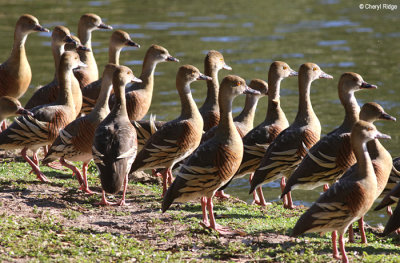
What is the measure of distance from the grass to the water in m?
5.91

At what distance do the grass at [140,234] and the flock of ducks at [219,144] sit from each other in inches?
11.1

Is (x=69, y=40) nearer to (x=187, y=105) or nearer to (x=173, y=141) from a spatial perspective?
(x=187, y=105)

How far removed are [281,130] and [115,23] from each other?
17.1 metres

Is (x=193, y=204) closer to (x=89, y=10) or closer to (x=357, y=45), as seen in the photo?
(x=357, y=45)

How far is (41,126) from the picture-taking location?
10.4 m

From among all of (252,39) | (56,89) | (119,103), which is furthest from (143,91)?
(252,39)

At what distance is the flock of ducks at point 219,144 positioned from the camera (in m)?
7.87

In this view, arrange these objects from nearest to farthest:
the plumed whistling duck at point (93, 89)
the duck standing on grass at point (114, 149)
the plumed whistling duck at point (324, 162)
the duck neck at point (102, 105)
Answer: the duck standing on grass at point (114, 149) < the plumed whistling duck at point (324, 162) < the duck neck at point (102, 105) < the plumed whistling duck at point (93, 89)

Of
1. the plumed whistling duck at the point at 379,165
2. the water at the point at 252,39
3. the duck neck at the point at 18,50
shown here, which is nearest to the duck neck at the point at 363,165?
the plumed whistling duck at the point at 379,165

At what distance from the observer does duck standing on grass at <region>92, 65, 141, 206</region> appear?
29.5 ft

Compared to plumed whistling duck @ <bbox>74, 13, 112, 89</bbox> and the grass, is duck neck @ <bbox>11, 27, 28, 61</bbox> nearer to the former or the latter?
plumed whistling duck @ <bbox>74, 13, 112, 89</bbox>

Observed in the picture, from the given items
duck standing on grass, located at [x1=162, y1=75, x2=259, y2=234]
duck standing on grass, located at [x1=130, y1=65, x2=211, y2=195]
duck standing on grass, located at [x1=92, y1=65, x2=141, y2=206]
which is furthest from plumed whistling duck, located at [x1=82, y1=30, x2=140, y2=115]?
duck standing on grass, located at [x1=162, y1=75, x2=259, y2=234]

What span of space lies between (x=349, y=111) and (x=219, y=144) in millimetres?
2208

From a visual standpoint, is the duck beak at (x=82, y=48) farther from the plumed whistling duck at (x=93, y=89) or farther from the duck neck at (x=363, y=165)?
the duck neck at (x=363, y=165)
